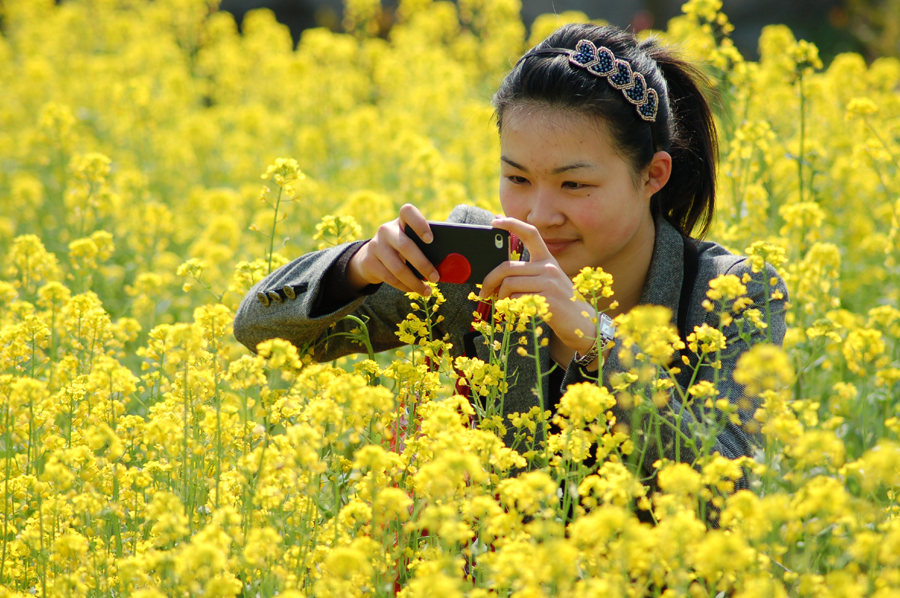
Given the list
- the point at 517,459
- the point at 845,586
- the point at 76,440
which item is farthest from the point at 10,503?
the point at 845,586

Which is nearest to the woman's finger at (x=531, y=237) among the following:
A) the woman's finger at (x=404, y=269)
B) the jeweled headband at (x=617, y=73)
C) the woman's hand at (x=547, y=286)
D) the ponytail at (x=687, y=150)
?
the woman's hand at (x=547, y=286)

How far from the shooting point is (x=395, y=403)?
94.9 inches

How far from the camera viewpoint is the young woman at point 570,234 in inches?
88.2

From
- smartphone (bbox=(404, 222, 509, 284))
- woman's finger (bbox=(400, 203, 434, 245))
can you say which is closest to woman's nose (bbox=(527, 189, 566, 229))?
smartphone (bbox=(404, 222, 509, 284))

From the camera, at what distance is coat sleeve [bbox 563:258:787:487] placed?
5.93 feet

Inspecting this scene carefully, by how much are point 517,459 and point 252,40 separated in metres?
7.58

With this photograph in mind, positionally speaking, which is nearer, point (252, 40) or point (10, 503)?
point (10, 503)

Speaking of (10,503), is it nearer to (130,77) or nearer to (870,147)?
(870,147)

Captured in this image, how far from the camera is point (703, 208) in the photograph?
2758 mm

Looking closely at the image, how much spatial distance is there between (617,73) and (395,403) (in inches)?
42.7

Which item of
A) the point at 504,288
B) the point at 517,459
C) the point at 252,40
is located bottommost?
the point at 517,459

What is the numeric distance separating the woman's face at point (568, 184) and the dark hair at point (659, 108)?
0.05 metres

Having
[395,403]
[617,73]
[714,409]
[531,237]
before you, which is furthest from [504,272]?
[617,73]

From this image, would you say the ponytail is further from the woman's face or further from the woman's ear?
the woman's face
